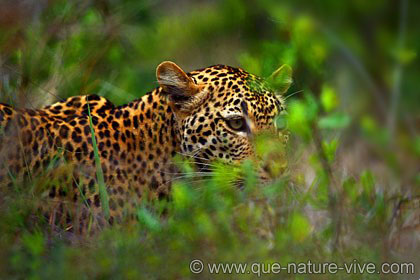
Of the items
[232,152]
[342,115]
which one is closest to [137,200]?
[232,152]

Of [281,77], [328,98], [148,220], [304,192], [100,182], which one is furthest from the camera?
[281,77]

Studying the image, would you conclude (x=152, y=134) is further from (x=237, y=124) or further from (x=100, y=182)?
(x=100, y=182)

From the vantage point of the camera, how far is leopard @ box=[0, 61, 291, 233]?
7688 mm

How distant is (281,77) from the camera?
7.95 metres

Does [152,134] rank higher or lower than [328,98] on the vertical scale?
lower

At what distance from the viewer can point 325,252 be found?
255 inches

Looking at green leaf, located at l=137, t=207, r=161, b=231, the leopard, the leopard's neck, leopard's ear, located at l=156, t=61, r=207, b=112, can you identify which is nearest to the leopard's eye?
the leopard

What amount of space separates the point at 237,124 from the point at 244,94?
10.6 inches

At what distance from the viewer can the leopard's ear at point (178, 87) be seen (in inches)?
314

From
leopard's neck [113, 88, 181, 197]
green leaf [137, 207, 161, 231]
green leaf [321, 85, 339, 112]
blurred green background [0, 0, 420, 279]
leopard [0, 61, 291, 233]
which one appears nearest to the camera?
blurred green background [0, 0, 420, 279]

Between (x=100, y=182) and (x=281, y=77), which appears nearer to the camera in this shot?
(x=100, y=182)

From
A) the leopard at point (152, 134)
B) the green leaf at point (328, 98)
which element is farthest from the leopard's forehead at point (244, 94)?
the green leaf at point (328, 98)

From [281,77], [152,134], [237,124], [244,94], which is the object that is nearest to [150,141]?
[152,134]

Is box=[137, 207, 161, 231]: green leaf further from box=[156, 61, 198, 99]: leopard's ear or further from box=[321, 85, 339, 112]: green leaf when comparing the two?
box=[321, 85, 339, 112]: green leaf
